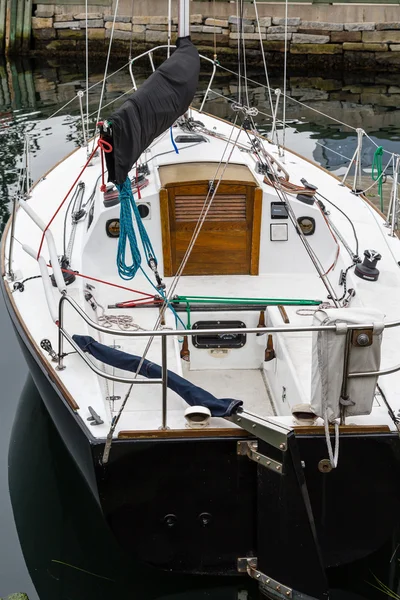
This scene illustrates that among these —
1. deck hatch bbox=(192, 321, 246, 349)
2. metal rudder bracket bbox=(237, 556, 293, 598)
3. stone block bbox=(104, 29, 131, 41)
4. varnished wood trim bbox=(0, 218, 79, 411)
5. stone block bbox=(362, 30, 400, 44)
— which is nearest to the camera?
metal rudder bracket bbox=(237, 556, 293, 598)

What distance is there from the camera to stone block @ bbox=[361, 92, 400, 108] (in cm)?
1536

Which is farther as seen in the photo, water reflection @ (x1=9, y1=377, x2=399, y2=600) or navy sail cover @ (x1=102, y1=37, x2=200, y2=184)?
water reflection @ (x1=9, y1=377, x2=399, y2=600)

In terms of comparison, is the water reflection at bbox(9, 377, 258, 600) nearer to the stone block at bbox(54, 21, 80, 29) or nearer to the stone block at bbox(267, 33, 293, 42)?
the stone block at bbox(267, 33, 293, 42)

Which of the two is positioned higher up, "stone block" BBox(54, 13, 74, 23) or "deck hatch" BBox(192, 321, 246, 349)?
"stone block" BBox(54, 13, 74, 23)

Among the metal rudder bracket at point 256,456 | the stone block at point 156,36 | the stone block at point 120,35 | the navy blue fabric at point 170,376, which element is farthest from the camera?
the stone block at point 120,35

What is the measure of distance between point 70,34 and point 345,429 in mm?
16141

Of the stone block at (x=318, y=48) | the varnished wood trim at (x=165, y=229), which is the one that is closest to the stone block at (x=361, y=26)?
the stone block at (x=318, y=48)

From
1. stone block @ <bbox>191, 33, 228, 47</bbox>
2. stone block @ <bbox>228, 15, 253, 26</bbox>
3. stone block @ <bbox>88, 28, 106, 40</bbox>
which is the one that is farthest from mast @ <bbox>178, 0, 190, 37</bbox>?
stone block @ <bbox>88, 28, 106, 40</bbox>

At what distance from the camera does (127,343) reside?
513 centimetres

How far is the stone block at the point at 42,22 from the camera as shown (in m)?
18.0

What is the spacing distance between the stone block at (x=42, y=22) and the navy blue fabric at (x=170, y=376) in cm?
1515

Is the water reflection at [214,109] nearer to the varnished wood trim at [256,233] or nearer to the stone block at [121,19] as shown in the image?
the stone block at [121,19]

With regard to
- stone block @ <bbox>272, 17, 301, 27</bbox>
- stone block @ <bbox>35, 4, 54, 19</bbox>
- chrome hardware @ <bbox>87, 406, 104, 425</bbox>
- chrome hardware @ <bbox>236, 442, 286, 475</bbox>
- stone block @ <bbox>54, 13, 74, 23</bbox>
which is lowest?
chrome hardware @ <bbox>236, 442, 286, 475</bbox>

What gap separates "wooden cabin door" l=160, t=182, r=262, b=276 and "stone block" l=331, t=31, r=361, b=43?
1261 cm
